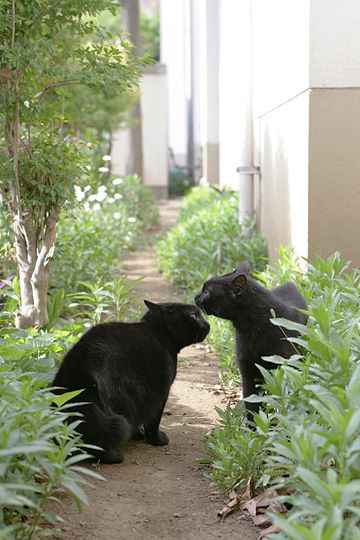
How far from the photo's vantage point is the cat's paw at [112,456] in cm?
399

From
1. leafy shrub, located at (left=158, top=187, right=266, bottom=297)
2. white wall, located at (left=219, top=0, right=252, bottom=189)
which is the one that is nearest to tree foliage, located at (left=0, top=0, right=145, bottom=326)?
leafy shrub, located at (left=158, top=187, right=266, bottom=297)

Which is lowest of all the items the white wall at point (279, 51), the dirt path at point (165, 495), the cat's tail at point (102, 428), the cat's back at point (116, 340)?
the dirt path at point (165, 495)

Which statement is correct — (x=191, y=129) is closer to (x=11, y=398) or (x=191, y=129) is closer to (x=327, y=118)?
(x=327, y=118)

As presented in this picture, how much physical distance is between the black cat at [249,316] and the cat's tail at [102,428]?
776 millimetres

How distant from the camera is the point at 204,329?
4.68 meters

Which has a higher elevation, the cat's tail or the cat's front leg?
the cat's tail

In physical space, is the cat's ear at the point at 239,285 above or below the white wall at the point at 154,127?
below

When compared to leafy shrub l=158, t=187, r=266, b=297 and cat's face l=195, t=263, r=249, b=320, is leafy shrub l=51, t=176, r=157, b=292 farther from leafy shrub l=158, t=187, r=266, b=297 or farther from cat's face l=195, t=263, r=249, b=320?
cat's face l=195, t=263, r=249, b=320

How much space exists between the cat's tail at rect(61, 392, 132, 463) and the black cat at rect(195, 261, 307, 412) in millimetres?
776

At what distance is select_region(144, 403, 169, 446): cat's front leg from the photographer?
4.42 m

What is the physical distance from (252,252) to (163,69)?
56.2ft

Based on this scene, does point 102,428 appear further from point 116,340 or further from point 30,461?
point 30,461

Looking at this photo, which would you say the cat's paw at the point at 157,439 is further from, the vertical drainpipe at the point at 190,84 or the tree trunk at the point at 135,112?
the vertical drainpipe at the point at 190,84

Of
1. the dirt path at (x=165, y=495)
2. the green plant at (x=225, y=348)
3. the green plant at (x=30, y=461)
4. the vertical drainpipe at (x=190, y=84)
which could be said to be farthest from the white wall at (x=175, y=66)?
the green plant at (x=30, y=461)
